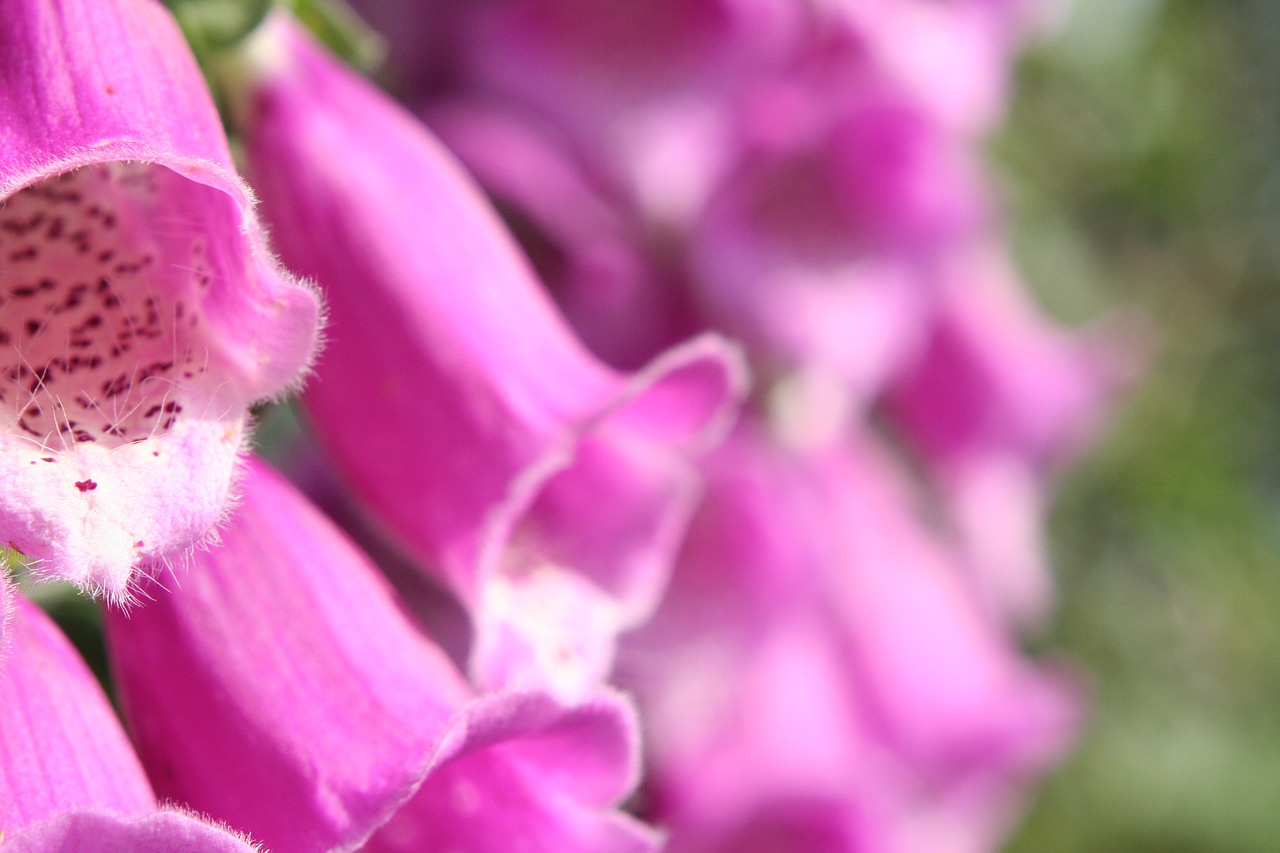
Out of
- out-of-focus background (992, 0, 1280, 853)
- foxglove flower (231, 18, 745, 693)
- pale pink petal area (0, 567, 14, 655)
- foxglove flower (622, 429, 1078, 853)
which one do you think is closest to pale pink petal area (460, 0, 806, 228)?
foxglove flower (622, 429, 1078, 853)

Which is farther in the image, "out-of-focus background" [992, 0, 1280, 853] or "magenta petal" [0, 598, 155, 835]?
"out-of-focus background" [992, 0, 1280, 853]

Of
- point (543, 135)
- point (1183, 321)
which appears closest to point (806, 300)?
point (543, 135)

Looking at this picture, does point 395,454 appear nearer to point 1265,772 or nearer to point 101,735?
point 101,735

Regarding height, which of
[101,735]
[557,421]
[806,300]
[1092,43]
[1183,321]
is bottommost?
[101,735]

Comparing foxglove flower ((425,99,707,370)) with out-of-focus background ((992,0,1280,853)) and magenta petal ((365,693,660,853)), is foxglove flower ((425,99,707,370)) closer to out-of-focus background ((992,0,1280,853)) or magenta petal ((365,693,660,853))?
magenta petal ((365,693,660,853))

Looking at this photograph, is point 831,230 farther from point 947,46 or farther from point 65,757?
point 65,757

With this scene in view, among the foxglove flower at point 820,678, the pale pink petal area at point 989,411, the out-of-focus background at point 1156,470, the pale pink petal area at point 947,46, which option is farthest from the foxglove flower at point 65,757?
the out-of-focus background at point 1156,470

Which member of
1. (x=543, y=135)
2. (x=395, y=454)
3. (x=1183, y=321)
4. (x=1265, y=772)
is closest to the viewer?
(x=395, y=454)
